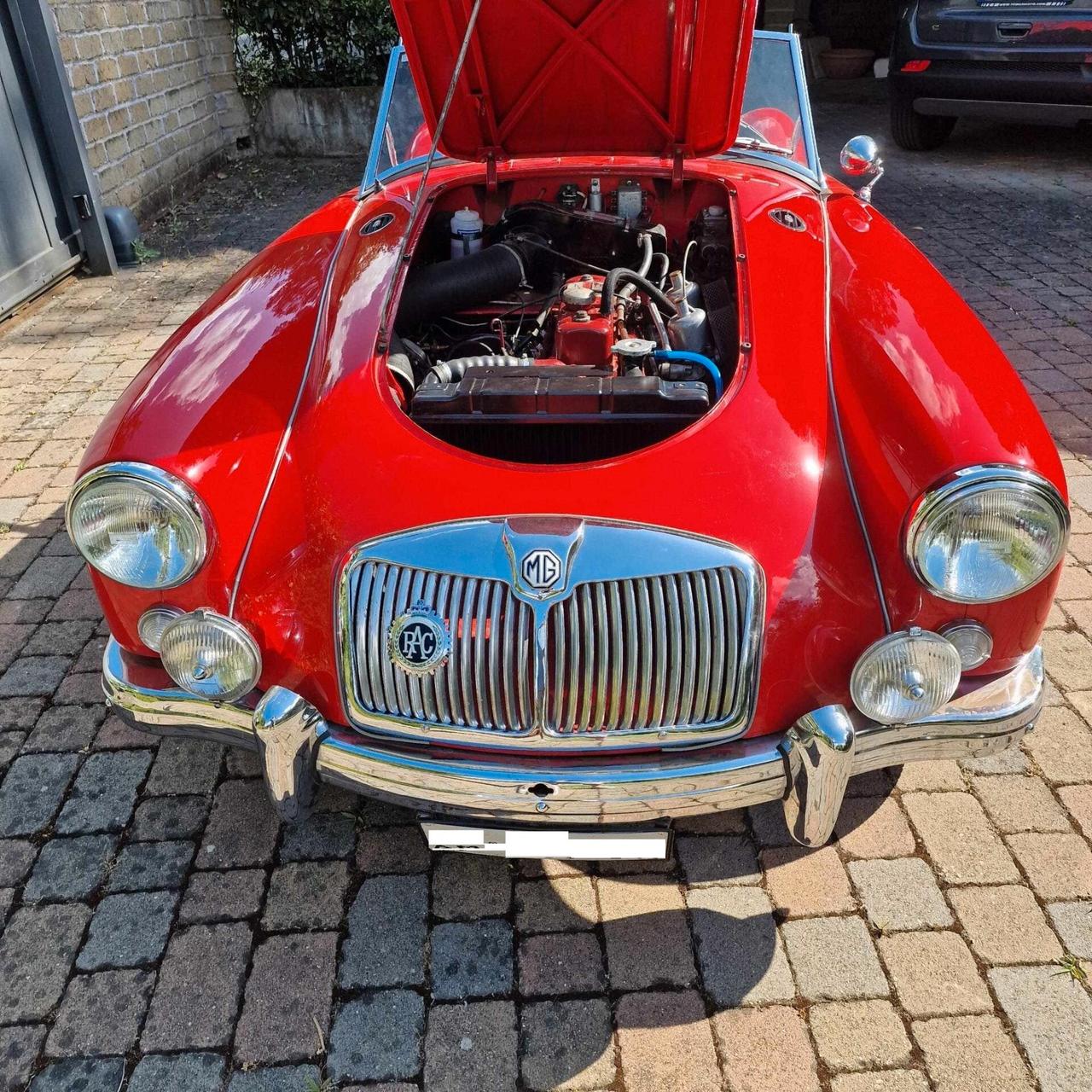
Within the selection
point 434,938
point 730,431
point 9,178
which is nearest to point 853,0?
point 9,178

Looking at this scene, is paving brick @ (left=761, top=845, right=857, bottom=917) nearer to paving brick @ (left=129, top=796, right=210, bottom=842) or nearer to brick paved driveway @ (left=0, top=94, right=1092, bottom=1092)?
brick paved driveway @ (left=0, top=94, right=1092, bottom=1092)

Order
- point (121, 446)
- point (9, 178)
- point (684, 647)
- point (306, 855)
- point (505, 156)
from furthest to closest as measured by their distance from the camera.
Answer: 1. point (9, 178)
2. point (505, 156)
3. point (306, 855)
4. point (121, 446)
5. point (684, 647)

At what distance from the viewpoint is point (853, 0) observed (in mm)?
12320

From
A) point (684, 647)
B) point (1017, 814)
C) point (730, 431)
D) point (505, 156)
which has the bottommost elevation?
point (1017, 814)

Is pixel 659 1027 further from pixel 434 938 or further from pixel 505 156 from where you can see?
pixel 505 156

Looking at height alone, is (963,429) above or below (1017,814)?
above

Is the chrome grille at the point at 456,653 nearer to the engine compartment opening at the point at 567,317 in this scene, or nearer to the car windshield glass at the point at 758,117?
the engine compartment opening at the point at 567,317

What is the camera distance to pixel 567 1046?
6.30 feet

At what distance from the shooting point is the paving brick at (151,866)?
7.40ft

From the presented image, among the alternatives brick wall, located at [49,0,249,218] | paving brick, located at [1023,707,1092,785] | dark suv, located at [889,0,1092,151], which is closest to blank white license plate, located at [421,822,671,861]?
paving brick, located at [1023,707,1092,785]

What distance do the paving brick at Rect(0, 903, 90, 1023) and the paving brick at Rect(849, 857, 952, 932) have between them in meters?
1.76

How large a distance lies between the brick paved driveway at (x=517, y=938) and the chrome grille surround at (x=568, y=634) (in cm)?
53

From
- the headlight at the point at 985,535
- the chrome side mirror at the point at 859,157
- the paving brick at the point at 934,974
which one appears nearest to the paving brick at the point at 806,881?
the paving brick at the point at 934,974

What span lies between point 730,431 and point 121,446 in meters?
1.31
